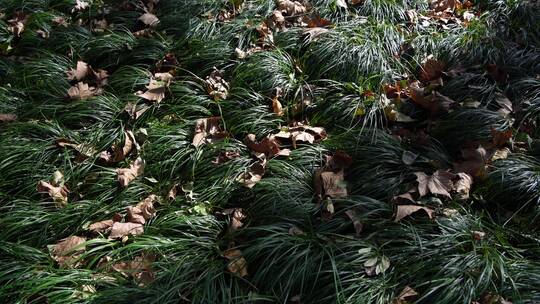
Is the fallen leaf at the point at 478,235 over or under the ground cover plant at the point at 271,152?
over

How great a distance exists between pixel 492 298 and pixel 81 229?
2.18 m

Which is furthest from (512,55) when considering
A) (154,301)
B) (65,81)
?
(65,81)

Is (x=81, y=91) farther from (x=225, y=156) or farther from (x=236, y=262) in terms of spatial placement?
(x=236, y=262)

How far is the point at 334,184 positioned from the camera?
10.1ft

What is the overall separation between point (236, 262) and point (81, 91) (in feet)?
6.88

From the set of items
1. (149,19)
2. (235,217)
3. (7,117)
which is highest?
(149,19)

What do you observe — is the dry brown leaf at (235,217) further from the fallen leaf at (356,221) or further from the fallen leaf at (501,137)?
the fallen leaf at (501,137)

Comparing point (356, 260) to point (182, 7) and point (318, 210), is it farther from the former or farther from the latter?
point (182, 7)

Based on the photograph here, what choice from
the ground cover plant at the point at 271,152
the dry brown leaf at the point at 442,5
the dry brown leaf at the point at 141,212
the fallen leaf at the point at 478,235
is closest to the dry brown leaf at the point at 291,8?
the ground cover plant at the point at 271,152

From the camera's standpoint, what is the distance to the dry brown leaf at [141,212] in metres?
3.07

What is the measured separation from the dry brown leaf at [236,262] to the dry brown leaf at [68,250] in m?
0.80

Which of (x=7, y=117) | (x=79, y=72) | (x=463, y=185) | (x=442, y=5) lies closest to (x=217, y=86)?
(x=79, y=72)

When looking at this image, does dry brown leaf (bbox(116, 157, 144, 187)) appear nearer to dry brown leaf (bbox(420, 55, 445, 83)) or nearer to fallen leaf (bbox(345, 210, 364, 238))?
fallen leaf (bbox(345, 210, 364, 238))

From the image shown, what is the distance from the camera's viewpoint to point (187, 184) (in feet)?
10.9
